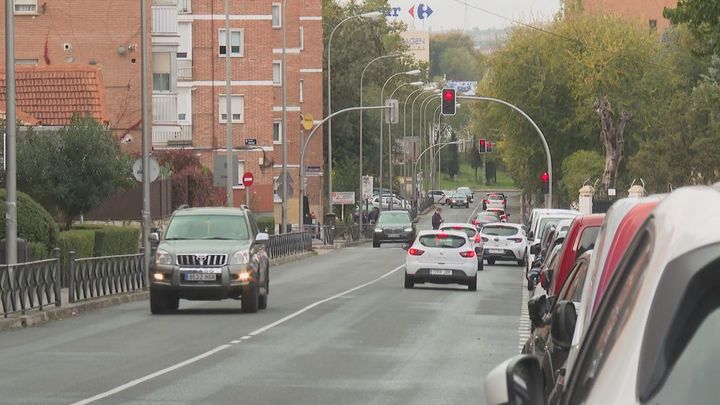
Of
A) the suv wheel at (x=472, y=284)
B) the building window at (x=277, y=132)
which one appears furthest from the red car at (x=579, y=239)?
the building window at (x=277, y=132)

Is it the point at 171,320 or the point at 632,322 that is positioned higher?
the point at 632,322

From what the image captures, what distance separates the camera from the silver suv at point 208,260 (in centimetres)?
2867

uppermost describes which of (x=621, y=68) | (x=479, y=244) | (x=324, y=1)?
(x=324, y=1)

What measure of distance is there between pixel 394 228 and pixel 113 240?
38.2 metres

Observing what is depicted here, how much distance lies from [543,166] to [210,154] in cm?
1760

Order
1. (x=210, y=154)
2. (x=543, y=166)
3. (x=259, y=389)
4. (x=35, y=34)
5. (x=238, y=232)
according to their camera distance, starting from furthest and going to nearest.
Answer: (x=543, y=166)
(x=210, y=154)
(x=35, y=34)
(x=238, y=232)
(x=259, y=389)

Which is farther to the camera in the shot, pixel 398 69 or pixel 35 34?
pixel 398 69

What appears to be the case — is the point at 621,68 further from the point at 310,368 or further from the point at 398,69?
the point at 310,368

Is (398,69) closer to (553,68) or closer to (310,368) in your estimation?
(553,68)

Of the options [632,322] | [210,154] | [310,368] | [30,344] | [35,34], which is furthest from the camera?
[210,154]

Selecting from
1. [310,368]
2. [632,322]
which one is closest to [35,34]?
[310,368]

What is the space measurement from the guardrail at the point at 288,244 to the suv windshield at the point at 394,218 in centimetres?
1065

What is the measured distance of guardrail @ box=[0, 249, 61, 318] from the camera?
2608 cm

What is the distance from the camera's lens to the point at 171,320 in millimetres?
27688
